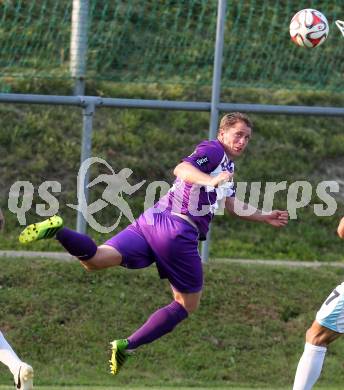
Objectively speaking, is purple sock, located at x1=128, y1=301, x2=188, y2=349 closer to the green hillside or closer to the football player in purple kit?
the football player in purple kit

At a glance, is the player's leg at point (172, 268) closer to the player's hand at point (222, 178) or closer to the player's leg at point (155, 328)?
the player's leg at point (155, 328)

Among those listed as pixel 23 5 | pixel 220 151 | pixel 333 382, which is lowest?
pixel 333 382

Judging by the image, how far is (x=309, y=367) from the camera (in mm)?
7754

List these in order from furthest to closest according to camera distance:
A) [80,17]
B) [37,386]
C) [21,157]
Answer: [21,157] < [80,17] < [37,386]

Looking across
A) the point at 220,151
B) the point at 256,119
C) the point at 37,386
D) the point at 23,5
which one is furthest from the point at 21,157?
the point at 220,151

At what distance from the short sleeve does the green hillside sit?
2.66 metres

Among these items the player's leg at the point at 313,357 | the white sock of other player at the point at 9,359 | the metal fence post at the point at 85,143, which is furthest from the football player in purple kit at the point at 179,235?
the metal fence post at the point at 85,143

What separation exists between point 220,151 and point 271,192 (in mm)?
5465

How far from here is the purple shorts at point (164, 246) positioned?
8.16m

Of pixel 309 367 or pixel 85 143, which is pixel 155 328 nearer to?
pixel 309 367

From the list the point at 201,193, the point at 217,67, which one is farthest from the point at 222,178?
the point at 217,67

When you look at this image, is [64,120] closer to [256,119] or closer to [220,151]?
[256,119]

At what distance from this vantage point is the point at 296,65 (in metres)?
12.2

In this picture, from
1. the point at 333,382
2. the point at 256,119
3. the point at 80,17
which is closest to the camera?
the point at 333,382
